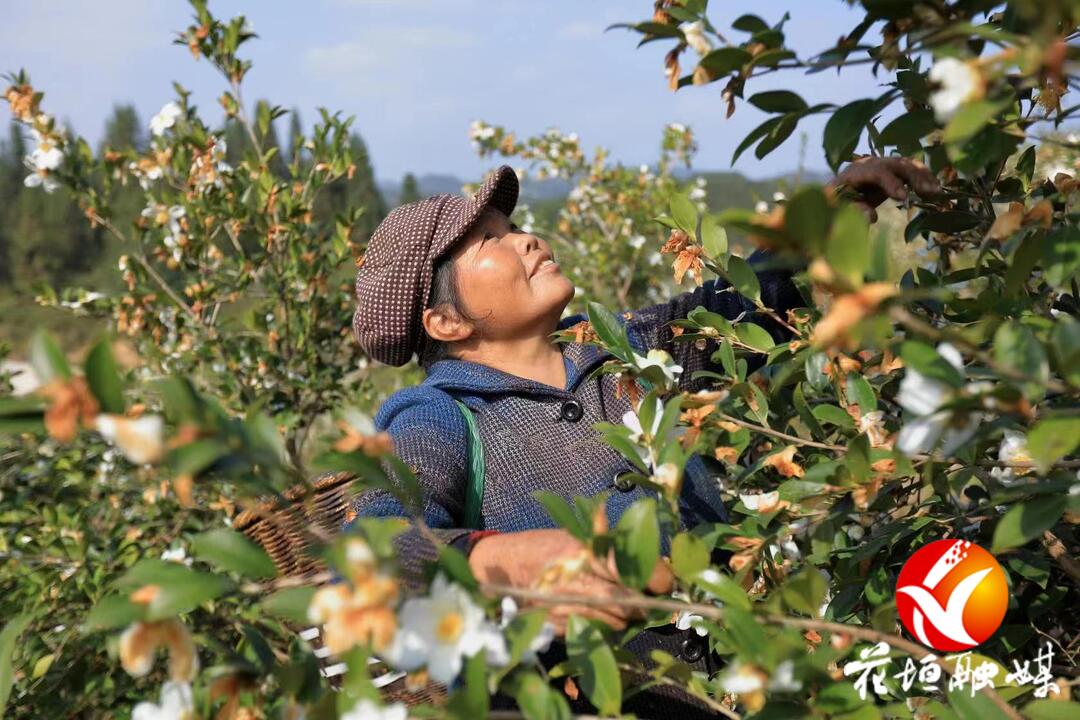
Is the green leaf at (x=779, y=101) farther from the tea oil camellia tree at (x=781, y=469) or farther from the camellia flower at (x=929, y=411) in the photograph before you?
the camellia flower at (x=929, y=411)

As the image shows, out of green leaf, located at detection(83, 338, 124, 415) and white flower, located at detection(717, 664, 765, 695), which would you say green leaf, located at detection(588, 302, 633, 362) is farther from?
green leaf, located at detection(83, 338, 124, 415)

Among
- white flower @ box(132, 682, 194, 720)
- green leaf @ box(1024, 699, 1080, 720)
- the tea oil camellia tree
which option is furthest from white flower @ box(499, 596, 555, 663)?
green leaf @ box(1024, 699, 1080, 720)

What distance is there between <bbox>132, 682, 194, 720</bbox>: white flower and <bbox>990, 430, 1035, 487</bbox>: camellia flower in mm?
728

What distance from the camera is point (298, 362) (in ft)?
10.2

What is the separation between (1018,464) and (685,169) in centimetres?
615

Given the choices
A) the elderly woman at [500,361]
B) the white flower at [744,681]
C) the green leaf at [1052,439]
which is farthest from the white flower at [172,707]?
the green leaf at [1052,439]

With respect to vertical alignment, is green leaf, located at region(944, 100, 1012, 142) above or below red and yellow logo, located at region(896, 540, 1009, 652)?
above

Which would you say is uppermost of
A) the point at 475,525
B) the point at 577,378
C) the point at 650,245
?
the point at 577,378

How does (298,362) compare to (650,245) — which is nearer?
(298,362)

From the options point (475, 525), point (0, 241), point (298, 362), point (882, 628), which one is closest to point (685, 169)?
point (298, 362)

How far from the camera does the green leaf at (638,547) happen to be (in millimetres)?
750

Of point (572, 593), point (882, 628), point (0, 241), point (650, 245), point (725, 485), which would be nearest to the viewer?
point (572, 593)

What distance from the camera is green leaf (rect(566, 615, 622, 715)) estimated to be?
773 millimetres

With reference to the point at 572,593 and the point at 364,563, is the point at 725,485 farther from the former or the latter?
the point at 364,563
